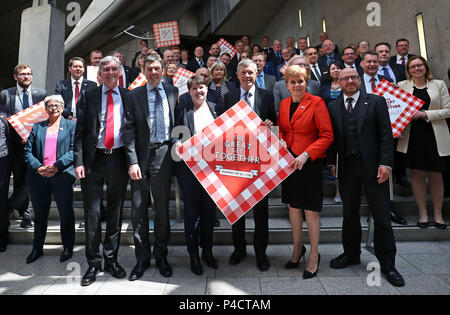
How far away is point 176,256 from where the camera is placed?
3.26m

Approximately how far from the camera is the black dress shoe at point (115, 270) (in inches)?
108

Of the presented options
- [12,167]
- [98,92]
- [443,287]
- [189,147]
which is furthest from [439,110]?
[12,167]

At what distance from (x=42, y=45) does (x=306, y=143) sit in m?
5.90

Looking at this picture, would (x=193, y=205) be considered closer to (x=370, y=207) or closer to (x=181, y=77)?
→ (x=370, y=207)

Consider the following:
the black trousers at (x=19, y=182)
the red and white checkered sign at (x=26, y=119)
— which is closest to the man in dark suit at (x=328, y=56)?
the red and white checkered sign at (x=26, y=119)

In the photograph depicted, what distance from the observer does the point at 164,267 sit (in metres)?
2.81

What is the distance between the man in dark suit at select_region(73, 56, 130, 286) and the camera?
268cm

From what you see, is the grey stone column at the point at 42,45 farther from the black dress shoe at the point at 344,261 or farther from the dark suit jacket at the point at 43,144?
the black dress shoe at the point at 344,261

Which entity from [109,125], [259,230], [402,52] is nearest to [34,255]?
[109,125]

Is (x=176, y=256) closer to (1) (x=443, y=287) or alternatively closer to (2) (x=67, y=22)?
(1) (x=443, y=287)

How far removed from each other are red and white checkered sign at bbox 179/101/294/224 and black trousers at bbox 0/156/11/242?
7.96 feet

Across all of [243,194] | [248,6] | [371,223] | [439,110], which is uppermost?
[248,6]

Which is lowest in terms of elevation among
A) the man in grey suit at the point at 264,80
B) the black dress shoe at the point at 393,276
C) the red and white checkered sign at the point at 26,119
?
the black dress shoe at the point at 393,276

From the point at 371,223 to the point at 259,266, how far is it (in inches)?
54.7
